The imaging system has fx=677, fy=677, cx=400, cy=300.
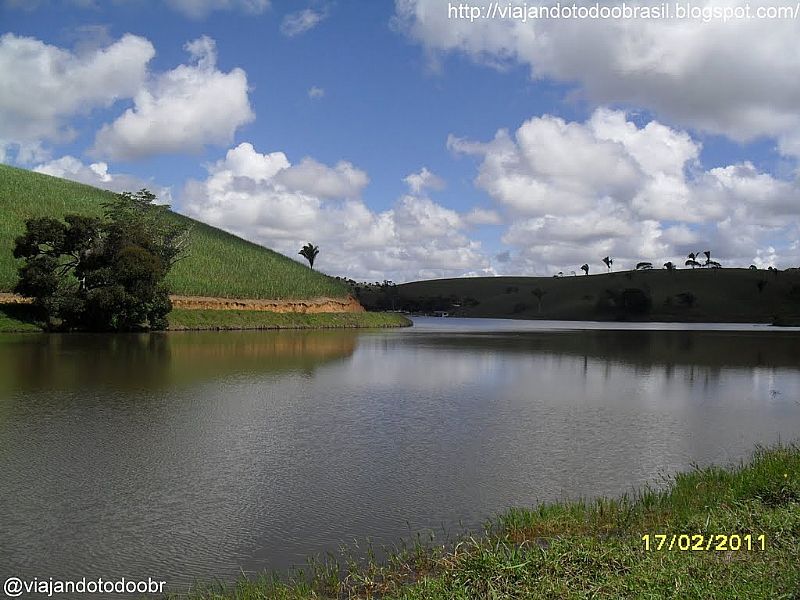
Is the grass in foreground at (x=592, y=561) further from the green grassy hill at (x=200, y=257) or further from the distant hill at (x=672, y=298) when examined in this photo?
the distant hill at (x=672, y=298)

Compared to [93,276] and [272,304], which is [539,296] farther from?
[93,276]

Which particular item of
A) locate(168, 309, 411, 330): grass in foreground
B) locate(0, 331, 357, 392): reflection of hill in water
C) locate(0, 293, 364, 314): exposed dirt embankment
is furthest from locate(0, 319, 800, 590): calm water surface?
locate(0, 293, 364, 314): exposed dirt embankment

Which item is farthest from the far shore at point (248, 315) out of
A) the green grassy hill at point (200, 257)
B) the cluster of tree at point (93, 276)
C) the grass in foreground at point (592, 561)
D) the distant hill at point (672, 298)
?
the distant hill at point (672, 298)

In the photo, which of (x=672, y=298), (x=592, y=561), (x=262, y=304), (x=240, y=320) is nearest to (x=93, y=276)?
(x=240, y=320)

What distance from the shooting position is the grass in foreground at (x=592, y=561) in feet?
22.5

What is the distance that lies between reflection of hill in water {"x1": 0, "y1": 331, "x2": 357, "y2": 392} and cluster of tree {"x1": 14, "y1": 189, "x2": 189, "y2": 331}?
4.41 m

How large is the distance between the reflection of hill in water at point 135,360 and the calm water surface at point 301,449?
0.28m

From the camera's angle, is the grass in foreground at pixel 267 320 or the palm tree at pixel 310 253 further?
the palm tree at pixel 310 253

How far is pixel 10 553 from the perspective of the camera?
8.54 metres

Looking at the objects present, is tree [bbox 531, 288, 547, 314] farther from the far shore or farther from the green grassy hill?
the far shore

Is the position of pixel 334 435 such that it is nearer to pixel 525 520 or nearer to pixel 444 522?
pixel 444 522

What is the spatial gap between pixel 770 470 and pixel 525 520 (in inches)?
177

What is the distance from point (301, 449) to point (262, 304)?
64.6 meters

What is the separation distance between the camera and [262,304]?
77.6 metres
